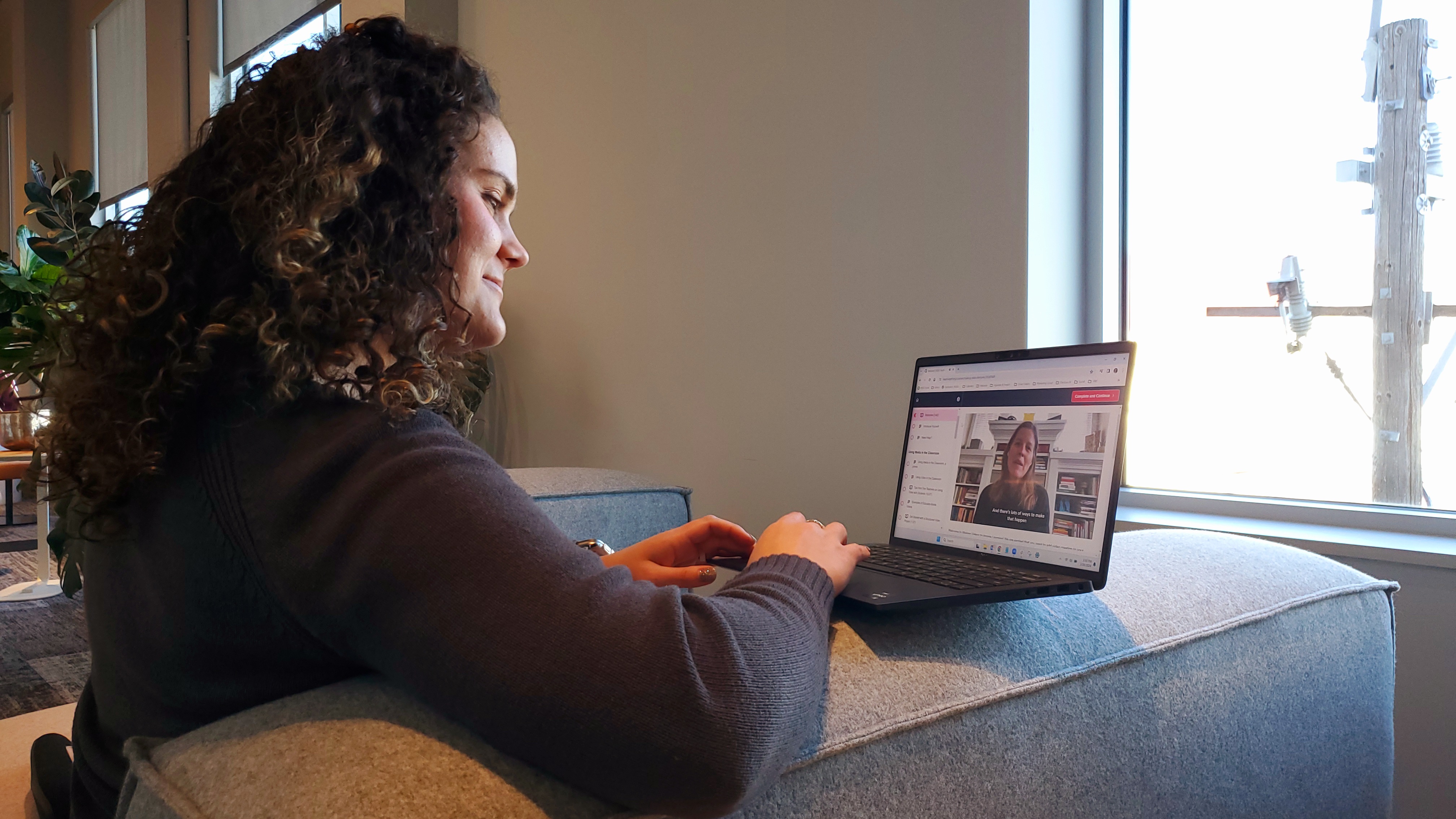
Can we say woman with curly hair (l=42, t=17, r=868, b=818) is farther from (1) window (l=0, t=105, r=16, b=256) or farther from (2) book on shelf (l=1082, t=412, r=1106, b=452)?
(1) window (l=0, t=105, r=16, b=256)

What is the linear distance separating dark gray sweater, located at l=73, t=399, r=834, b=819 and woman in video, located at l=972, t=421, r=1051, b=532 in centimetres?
36

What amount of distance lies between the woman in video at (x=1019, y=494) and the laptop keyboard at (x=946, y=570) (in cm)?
5

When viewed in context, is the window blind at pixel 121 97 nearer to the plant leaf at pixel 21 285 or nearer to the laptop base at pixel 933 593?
the plant leaf at pixel 21 285

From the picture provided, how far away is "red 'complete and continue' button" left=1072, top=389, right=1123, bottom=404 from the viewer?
0.85m

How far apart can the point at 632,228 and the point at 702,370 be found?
50 centimetres

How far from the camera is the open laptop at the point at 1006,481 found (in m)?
0.78

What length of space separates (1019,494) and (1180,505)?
2.75ft

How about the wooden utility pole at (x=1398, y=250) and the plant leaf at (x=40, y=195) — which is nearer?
the wooden utility pole at (x=1398, y=250)

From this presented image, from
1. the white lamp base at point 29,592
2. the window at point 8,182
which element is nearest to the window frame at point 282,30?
the white lamp base at point 29,592

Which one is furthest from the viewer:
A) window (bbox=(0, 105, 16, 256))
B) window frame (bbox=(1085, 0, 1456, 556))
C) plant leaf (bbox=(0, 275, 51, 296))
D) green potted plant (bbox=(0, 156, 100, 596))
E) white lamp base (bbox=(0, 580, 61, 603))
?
window (bbox=(0, 105, 16, 256))

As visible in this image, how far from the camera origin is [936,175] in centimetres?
168

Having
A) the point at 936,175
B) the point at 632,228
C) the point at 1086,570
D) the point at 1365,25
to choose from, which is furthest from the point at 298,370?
the point at 632,228

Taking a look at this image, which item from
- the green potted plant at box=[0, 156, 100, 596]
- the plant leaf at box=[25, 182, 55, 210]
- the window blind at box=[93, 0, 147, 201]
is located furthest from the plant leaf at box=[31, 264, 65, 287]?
the window blind at box=[93, 0, 147, 201]

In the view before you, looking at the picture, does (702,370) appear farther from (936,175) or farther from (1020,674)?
(1020,674)
